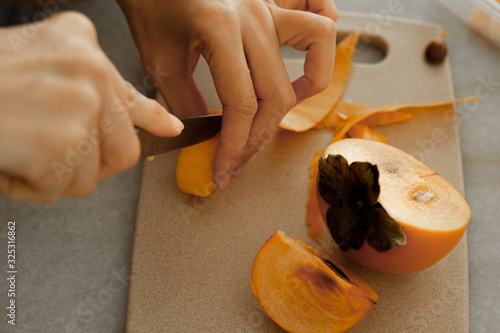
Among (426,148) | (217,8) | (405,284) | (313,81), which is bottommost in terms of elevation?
(405,284)

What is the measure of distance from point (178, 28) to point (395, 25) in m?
0.84

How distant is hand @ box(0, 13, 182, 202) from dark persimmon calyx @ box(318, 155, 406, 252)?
44cm

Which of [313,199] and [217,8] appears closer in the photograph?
[217,8]

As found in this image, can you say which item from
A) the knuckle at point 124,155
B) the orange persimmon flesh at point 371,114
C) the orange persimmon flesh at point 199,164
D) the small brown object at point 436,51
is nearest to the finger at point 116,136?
the knuckle at point 124,155

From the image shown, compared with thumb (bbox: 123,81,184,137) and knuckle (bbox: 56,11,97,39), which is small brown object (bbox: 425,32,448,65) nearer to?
thumb (bbox: 123,81,184,137)

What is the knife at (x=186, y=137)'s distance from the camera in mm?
904

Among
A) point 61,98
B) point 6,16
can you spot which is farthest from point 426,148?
point 6,16

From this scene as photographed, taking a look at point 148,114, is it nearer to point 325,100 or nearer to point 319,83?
point 319,83

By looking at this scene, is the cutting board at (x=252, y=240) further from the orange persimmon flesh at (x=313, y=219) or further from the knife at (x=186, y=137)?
the knife at (x=186, y=137)

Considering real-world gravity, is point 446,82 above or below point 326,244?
above

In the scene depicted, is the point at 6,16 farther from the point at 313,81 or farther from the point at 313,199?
the point at 313,199

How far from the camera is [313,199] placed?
3.56ft

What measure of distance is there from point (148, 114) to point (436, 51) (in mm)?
1077

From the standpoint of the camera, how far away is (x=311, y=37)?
1033 mm
